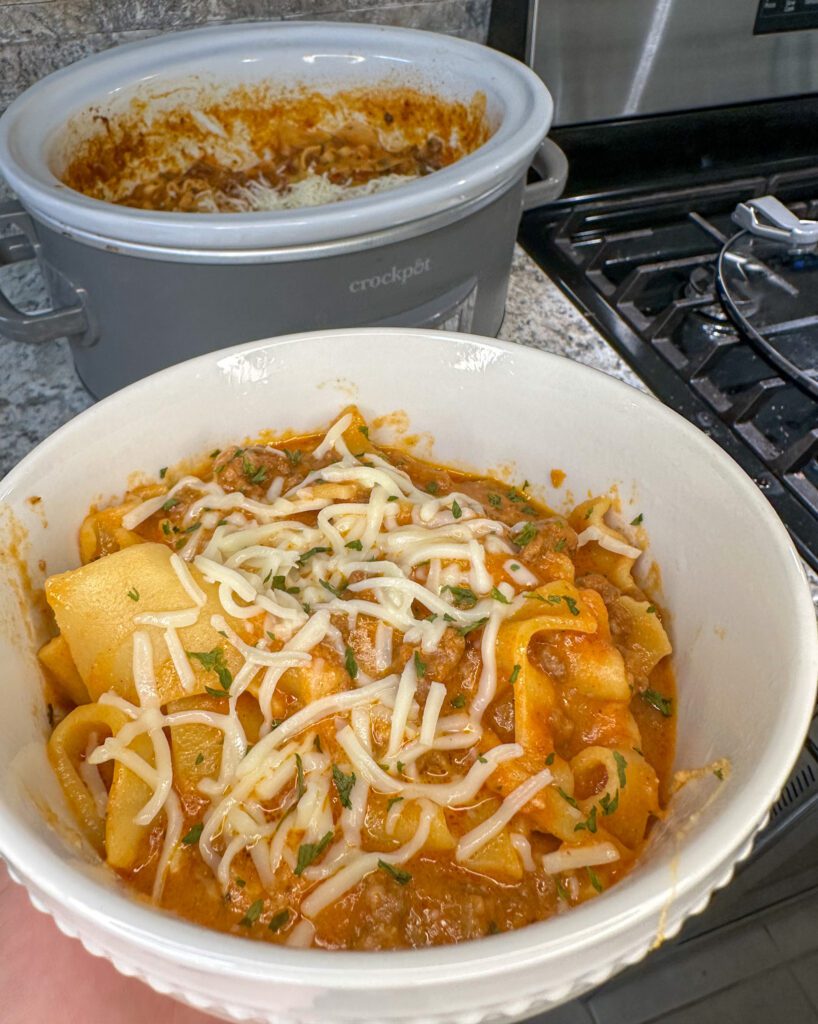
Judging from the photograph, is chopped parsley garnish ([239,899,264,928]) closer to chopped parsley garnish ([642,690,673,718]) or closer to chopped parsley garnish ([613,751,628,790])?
chopped parsley garnish ([613,751,628,790])

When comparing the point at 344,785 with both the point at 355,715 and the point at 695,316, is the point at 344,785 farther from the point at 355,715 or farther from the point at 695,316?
the point at 695,316

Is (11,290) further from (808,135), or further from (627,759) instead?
(808,135)

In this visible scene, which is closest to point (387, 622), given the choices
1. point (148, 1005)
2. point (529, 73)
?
point (148, 1005)

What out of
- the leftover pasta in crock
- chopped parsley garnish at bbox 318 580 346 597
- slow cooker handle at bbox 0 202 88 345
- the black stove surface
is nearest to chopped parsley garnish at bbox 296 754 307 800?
chopped parsley garnish at bbox 318 580 346 597

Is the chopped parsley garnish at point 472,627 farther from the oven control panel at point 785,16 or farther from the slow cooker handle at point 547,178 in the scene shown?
the oven control panel at point 785,16

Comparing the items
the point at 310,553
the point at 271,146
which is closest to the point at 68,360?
the point at 271,146

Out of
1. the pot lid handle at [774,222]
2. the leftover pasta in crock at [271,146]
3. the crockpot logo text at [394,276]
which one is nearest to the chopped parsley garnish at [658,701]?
the crockpot logo text at [394,276]
